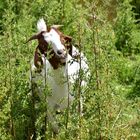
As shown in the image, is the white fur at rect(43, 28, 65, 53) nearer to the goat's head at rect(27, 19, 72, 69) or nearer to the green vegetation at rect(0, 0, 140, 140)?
the goat's head at rect(27, 19, 72, 69)

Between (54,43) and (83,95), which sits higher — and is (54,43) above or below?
above

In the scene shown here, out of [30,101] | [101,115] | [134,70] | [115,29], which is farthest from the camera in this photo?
[115,29]

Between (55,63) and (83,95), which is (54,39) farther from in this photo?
(83,95)

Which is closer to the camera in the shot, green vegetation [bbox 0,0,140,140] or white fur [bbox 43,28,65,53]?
green vegetation [bbox 0,0,140,140]

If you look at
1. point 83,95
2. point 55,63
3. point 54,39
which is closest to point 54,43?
point 54,39

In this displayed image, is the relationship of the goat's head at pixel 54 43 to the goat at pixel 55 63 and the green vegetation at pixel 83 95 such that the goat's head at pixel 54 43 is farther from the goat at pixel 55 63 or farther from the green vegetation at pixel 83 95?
the green vegetation at pixel 83 95

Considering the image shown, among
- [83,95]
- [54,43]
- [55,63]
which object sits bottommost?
[83,95]

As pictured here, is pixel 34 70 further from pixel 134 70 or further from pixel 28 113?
pixel 134 70

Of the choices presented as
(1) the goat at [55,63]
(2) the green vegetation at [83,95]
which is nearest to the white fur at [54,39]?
(1) the goat at [55,63]

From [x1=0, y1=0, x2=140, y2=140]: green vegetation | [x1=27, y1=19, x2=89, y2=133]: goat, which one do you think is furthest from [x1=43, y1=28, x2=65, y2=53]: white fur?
[x1=0, y1=0, x2=140, y2=140]: green vegetation

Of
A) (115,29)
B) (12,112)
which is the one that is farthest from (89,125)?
(115,29)

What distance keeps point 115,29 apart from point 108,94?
491cm

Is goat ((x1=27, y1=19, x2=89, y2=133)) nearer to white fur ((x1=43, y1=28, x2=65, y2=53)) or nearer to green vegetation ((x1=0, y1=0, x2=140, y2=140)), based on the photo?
white fur ((x1=43, y1=28, x2=65, y2=53))

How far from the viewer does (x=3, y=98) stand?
217 inches
